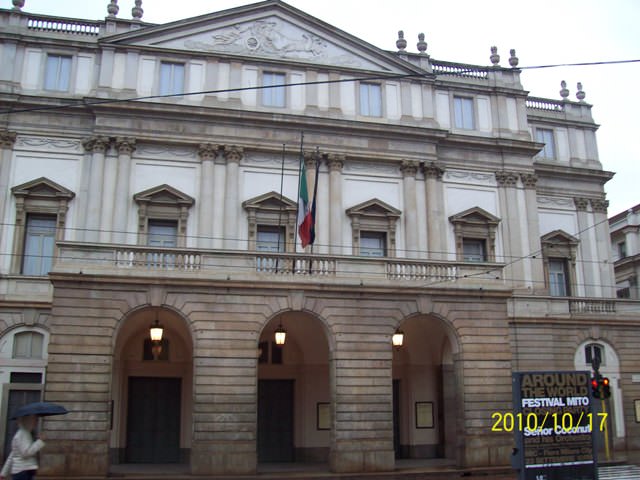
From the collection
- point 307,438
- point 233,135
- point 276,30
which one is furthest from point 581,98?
point 307,438

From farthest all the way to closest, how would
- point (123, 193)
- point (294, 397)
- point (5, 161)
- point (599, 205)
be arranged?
1. point (599, 205)
2. point (123, 193)
3. point (5, 161)
4. point (294, 397)

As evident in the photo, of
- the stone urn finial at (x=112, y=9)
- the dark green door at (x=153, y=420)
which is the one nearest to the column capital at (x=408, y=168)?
the dark green door at (x=153, y=420)

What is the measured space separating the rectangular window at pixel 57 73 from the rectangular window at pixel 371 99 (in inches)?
476

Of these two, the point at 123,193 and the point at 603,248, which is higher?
the point at 123,193

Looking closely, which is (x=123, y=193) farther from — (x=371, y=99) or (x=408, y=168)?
(x=408, y=168)

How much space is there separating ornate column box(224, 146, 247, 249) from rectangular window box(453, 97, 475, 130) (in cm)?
1041

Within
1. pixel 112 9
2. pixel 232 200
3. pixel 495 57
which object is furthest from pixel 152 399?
pixel 495 57

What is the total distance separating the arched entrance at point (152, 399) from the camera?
24.5m

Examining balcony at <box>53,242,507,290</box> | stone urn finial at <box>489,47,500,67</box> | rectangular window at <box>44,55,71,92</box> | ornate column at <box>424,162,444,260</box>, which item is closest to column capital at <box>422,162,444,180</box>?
ornate column at <box>424,162,444,260</box>

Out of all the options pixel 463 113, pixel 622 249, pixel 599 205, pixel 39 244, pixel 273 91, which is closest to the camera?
pixel 39 244

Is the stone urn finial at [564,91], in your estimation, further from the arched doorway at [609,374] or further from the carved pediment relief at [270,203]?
the carved pediment relief at [270,203]

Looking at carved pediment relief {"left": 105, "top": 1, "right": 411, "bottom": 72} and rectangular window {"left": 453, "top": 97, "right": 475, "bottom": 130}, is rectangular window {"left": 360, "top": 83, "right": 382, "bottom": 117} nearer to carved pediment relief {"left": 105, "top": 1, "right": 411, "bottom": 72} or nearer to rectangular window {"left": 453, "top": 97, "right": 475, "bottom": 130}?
carved pediment relief {"left": 105, "top": 1, "right": 411, "bottom": 72}

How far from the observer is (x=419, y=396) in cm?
2684

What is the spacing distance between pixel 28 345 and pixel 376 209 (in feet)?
46.6
